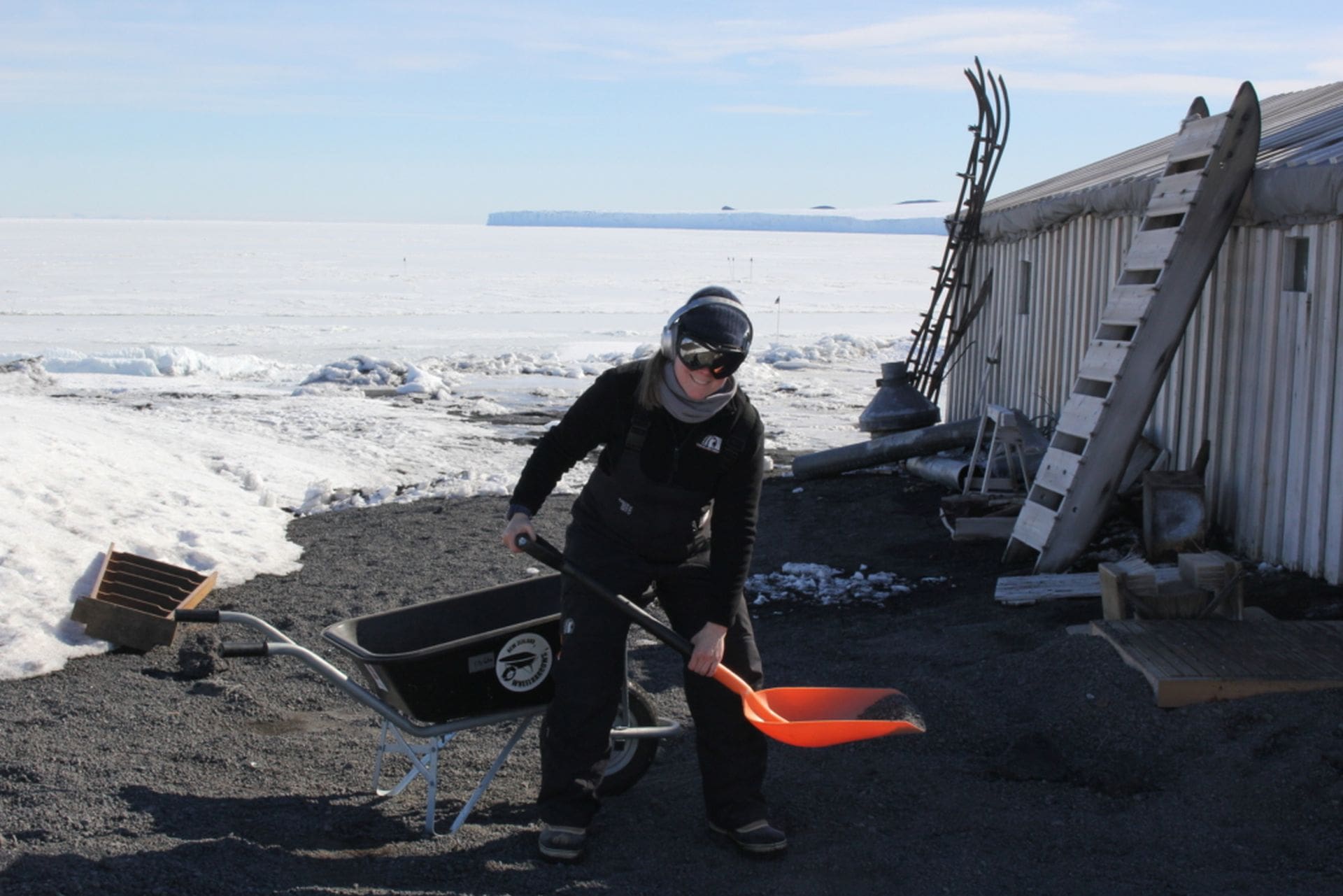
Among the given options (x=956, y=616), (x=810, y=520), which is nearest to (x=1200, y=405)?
(x=956, y=616)

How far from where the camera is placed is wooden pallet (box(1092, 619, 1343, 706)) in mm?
4711

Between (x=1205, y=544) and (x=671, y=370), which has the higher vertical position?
(x=671, y=370)

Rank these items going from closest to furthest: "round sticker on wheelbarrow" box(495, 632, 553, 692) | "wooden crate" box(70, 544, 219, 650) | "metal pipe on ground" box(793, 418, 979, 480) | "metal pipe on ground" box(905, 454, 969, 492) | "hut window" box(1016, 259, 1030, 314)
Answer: "round sticker on wheelbarrow" box(495, 632, 553, 692) < "wooden crate" box(70, 544, 219, 650) < "metal pipe on ground" box(905, 454, 969, 492) < "metal pipe on ground" box(793, 418, 979, 480) < "hut window" box(1016, 259, 1030, 314)

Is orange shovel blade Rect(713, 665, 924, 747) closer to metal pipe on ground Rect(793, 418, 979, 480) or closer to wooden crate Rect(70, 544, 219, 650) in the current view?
wooden crate Rect(70, 544, 219, 650)

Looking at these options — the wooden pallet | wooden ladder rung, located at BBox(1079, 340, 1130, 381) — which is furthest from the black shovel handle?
wooden ladder rung, located at BBox(1079, 340, 1130, 381)

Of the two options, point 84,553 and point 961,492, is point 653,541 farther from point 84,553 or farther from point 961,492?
point 961,492

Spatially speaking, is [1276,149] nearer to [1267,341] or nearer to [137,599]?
[1267,341]

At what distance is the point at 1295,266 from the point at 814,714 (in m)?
4.29

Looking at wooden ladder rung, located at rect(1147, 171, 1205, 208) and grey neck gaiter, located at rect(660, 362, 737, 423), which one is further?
wooden ladder rung, located at rect(1147, 171, 1205, 208)


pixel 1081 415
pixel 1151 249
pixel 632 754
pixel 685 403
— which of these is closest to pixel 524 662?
pixel 632 754

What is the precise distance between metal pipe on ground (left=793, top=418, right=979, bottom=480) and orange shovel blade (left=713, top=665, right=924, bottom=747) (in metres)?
6.86

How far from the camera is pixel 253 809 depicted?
13.7ft

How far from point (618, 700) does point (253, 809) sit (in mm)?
1291

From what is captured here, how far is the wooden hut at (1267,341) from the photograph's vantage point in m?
6.39
